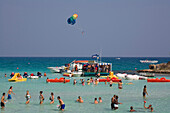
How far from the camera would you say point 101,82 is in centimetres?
5119

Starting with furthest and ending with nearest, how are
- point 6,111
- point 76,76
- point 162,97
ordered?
point 76,76, point 162,97, point 6,111

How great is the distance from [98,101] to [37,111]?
736 cm

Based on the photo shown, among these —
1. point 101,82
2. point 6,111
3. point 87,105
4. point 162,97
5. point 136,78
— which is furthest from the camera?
point 136,78

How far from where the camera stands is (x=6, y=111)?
25.8 metres

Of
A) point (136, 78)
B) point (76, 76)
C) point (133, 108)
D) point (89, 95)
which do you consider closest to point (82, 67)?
point (76, 76)

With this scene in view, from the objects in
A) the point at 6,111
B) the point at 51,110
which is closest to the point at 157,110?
the point at 51,110

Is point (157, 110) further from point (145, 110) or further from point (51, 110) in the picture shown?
point (51, 110)

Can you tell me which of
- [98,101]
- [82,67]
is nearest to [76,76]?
[82,67]

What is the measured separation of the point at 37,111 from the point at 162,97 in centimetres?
1528

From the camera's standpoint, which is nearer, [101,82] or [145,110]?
[145,110]

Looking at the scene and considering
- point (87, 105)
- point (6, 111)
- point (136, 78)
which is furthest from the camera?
point (136, 78)

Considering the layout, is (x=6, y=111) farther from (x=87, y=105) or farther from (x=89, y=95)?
(x=89, y=95)

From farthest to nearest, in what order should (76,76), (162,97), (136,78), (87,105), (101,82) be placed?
(76,76)
(136,78)
(101,82)
(162,97)
(87,105)

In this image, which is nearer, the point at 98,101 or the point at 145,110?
the point at 145,110
